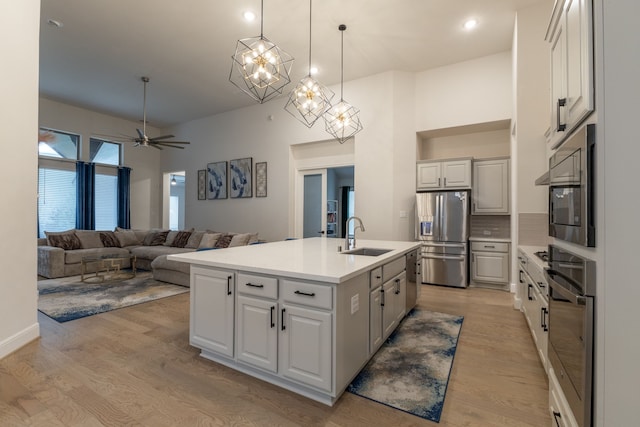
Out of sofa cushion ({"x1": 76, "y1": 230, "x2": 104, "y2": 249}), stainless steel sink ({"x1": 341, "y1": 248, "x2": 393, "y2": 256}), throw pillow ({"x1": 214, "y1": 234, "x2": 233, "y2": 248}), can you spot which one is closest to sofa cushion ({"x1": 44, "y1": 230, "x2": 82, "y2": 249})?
sofa cushion ({"x1": 76, "y1": 230, "x2": 104, "y2": 249})

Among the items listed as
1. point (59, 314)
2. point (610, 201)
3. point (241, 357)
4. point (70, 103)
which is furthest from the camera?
point (70, 103)

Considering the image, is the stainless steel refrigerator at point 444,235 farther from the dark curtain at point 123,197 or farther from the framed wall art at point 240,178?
the dark curtain at point 123,197

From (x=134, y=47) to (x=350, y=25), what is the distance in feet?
11.1

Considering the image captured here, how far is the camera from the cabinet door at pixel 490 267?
4688mm

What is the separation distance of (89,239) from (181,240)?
1868mm

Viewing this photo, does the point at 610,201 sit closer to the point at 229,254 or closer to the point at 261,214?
the point at 229,254

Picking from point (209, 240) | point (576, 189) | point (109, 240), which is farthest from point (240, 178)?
point (576, 189)

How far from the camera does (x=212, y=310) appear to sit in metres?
2.33

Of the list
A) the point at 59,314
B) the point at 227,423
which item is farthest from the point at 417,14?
→ the point at 59,314

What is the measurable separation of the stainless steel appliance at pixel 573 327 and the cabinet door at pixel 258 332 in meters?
1.57

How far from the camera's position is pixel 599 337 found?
1.08 m

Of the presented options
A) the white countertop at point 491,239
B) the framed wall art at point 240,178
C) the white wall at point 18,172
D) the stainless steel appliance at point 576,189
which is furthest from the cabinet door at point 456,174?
the white wall at point 18,172

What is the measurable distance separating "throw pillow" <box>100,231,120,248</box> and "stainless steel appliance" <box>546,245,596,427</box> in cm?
779

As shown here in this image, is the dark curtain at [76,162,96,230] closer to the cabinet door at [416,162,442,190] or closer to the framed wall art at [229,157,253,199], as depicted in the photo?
the framed wall art at [229,157,253,199]
